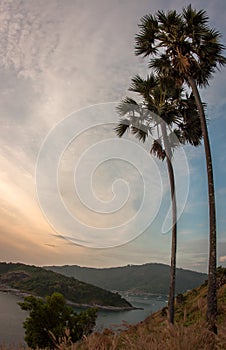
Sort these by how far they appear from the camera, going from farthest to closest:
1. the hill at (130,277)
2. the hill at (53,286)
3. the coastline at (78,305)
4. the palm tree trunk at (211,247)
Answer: the hill at (130,277) → the hill at (53,286) → the coastline at (78,305) → the palm tree trunk at (211,247)

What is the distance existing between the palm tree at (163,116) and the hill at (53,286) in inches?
2756

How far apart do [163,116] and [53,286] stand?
87.1 metres

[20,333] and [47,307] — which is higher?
[47,307]

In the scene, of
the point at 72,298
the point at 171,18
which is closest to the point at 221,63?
the point at 171,18

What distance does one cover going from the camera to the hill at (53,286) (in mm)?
84938

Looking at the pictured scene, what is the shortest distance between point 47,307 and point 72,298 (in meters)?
70.3

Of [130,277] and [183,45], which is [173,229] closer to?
[183,45]

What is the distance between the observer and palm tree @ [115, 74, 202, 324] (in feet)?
61.1

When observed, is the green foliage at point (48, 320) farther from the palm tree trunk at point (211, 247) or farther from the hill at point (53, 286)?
the hill at point (53, 286)

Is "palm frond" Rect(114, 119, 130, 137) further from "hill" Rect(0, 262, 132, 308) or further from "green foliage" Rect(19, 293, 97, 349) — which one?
"hill" Rect(0, 262, 132, 308)

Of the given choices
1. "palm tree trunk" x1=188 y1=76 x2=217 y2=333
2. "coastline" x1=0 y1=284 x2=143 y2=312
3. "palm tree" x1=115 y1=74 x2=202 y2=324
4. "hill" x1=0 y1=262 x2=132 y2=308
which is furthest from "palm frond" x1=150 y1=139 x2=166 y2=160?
"hill" x1=0 y1=262 x2=132 y2=308

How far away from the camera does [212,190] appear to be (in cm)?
1373

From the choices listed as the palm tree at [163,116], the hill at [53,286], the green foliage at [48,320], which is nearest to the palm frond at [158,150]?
the palm tree at [163,116]

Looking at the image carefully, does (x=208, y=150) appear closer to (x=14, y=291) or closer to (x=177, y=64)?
(x=177, y=64)
